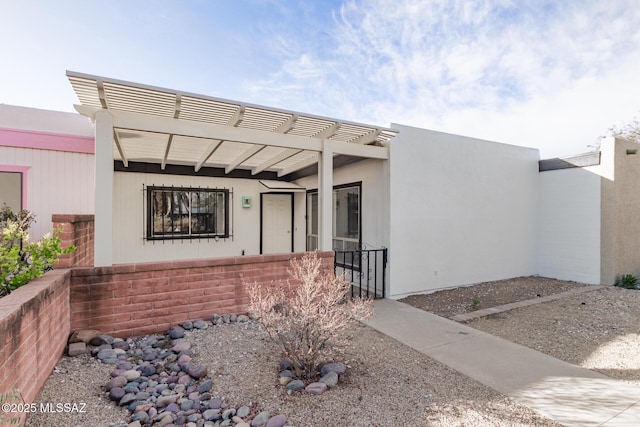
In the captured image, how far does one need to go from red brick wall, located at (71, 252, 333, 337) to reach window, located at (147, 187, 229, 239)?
161 inches

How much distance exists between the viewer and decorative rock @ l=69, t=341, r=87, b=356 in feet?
10.8

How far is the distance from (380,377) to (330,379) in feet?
1.72

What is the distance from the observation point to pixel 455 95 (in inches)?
347

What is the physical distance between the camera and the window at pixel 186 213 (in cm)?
773

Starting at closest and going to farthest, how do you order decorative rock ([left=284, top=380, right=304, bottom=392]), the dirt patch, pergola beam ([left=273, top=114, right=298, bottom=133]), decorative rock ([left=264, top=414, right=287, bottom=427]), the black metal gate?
decorative rock ([left=264, top=414, right=287, bottom=427])
decorative rock ([left=284, top=380, right=304, bottom=392])
pergola beam ([left=273, top=114, right=298, bottom=133])
the dirt patch
the black metal gate

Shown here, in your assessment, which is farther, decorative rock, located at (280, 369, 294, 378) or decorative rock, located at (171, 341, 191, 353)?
decorative rock, located at (171, 341, 191, 353)

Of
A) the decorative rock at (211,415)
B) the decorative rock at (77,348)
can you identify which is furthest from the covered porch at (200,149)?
the decorative rock at (211,415)

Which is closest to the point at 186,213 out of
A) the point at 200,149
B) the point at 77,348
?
the point at 200,149

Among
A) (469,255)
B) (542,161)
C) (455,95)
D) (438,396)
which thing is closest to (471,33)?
(455,95)

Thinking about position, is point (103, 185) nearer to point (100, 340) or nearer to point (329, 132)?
point (100, 340)

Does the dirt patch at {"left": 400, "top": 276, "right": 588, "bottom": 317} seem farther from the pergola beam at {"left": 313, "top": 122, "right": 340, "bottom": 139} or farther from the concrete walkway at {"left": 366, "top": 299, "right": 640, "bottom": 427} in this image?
the pergola beam at {"left": 313, "top": 122, "right": 340, "bottom": 139}

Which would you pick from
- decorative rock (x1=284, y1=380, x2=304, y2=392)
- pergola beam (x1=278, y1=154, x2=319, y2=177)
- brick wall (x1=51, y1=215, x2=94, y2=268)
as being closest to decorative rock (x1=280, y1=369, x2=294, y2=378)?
decorative rock (x1=284, y1=380, x2=304, y2=392)

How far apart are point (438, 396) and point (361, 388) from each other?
68cm

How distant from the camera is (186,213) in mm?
8094
